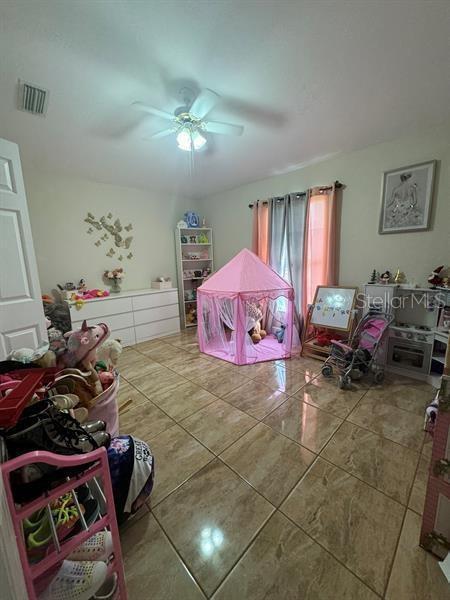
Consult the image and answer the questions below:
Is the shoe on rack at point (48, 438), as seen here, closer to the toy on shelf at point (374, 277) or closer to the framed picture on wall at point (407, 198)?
the toy on shelf at point (374, 277)

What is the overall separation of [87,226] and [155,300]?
1512mm

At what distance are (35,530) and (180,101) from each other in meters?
2.67

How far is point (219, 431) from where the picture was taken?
1814mm

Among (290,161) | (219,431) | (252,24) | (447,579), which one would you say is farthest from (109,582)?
(290,161)

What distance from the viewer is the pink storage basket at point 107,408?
4.25 feet

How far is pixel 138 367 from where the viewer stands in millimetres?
2963

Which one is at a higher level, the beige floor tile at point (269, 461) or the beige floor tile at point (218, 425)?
the beige floor tile at point (218, 425)

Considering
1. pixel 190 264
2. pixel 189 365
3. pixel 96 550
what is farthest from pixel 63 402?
pixel 190 264

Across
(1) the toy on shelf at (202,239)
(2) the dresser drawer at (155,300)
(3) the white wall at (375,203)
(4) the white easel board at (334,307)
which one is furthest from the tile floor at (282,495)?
(1) the toy on shelf at (202,239)

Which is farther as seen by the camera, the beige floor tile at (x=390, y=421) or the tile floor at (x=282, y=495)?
the beige floor tile at (x=390, y=421)

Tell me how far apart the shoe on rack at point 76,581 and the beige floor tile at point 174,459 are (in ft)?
1.63

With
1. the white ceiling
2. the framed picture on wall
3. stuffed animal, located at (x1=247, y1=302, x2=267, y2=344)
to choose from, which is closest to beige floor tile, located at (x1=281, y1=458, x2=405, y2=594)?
stuffed animal, located at (x1=247, y1=302, x2=267, y2=344)

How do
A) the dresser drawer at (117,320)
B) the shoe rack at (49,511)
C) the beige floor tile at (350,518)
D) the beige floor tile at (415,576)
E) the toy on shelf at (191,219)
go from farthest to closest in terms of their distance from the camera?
the toy on shelf at (191,219), the dresser drawer at (117,320), the beige floor tile at (350,518), the beige floor tile at (415,576), the shoe rack at (49,511)

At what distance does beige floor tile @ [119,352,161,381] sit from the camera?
2776mm
